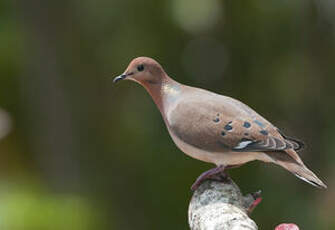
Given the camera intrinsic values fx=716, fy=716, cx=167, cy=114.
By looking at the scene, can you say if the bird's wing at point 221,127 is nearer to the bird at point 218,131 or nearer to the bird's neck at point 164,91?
the bird at point 218,131

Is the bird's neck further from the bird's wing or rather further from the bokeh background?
the bokeh background

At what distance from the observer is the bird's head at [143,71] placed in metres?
4.66

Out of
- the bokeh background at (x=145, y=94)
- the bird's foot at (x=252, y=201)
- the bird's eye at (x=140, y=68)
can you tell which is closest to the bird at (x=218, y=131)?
the bird's eye at (x=140, y=68)

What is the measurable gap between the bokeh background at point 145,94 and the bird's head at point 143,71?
3.02 meters

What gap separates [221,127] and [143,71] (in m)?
0.68

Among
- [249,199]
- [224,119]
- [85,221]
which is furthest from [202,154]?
[85,221]

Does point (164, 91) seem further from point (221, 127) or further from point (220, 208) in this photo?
point (220, 208)

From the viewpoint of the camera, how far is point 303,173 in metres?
3.96

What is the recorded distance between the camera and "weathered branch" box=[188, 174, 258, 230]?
303 centimetres

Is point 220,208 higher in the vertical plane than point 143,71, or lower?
lower

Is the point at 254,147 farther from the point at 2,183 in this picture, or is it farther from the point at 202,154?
the point at 2,183

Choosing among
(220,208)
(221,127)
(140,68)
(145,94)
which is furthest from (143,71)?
(145,94)

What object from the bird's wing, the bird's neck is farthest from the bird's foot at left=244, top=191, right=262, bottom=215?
the bird's neck

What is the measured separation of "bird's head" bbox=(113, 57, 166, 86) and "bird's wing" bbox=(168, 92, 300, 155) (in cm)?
26
